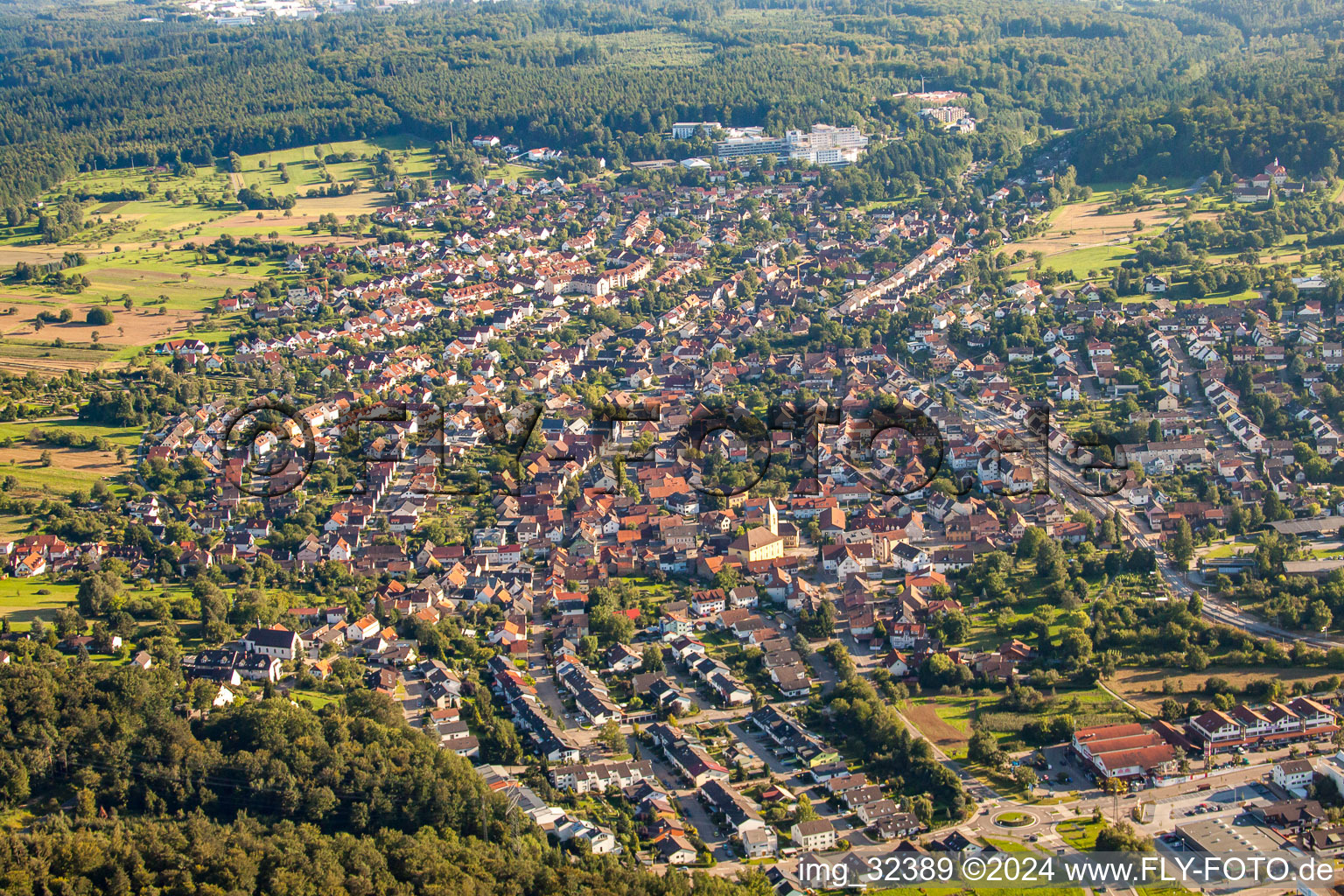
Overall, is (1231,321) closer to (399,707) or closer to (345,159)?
(399,707)

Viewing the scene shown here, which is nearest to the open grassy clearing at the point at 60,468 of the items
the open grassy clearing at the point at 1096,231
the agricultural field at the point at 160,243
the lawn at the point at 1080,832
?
the agricultural field at the point at 160,243

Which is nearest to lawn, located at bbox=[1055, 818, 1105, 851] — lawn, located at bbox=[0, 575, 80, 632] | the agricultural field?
lawn, located at bbox=[0, 575, 80, 632]

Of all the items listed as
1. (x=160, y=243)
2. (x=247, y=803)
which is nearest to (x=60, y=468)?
(x=247, y=803)

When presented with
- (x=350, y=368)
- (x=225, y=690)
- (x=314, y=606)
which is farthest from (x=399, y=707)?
(x=350, y=368)

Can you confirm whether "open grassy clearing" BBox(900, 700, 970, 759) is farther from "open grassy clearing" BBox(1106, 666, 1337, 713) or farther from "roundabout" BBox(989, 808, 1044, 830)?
"open grassy clearing" BBox(1106, 666, 1337, 713)

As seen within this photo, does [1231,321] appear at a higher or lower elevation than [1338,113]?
lower

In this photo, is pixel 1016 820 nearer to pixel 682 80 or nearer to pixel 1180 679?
pixel 1180 679

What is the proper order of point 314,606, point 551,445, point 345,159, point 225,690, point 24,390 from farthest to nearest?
point 345,159 → point 24,390 → point 551,445 → point 314,606 → point 225,690
